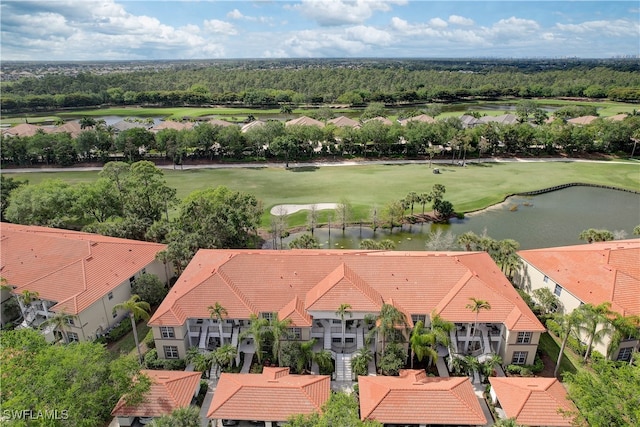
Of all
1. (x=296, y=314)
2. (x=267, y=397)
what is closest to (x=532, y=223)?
(x=296, y=314)

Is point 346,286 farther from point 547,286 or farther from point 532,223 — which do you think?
point 532,223

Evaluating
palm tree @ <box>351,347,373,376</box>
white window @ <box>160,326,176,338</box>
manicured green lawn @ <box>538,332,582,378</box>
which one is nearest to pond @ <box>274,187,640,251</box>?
manicured green lawn @ <box>538,332,582,378</box>

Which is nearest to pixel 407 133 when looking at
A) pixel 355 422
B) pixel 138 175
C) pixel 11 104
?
pixel 138 175

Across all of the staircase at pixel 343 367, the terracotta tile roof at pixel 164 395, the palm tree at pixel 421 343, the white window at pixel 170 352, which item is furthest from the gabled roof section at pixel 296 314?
the white window at pixel 170 352

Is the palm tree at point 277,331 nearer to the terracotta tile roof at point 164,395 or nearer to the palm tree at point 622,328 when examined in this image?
the terracotta tile roof at point 164,395

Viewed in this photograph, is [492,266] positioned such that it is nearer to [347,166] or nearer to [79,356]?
[79,356]

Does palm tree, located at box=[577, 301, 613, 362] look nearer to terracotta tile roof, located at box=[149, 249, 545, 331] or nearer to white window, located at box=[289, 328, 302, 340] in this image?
terracotta tile roof, located at box=[149, 249, 545, 331]
